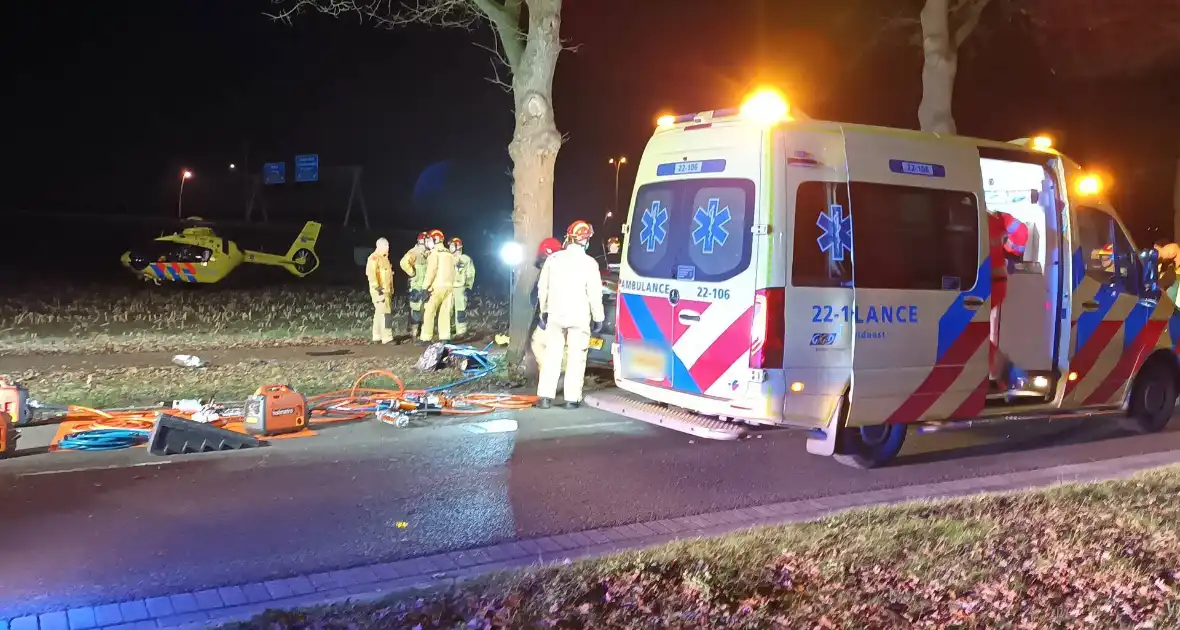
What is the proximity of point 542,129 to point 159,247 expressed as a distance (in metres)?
17.2

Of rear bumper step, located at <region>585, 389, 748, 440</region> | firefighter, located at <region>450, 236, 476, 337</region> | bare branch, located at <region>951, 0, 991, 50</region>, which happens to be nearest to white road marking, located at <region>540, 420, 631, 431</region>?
rear bumper step, located at <region>585, 389, 748, 440</region>

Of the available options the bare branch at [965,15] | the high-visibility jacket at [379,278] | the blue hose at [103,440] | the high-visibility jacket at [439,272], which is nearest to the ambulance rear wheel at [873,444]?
the blue hose at [103,440]

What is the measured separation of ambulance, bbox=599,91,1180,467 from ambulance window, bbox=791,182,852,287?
11mm

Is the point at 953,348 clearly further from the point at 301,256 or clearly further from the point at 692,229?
the point at 301,256

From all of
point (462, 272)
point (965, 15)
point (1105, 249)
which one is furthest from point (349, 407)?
point (965, 15)

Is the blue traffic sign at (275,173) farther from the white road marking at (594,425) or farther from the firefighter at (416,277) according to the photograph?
the white road marking at (594,425)

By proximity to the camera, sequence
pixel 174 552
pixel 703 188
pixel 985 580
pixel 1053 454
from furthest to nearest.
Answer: pixel 1053 454 < pixel 703 188 < pixel 174 552 < pixel 985 580

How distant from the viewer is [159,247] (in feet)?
79.6

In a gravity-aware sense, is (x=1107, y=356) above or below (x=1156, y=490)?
above

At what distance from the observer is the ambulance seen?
6.26 m

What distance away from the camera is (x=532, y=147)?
1062 centimetres

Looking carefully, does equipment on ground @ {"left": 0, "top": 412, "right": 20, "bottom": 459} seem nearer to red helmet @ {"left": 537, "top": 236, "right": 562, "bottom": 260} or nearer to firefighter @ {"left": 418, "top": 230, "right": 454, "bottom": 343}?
red helmet @ {"left": 537, "top": 236, "right": 562, "bottom": 260}

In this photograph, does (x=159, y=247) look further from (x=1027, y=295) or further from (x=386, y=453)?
(x=1027, y=295)

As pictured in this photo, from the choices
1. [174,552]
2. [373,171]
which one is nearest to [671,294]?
[174,552]
